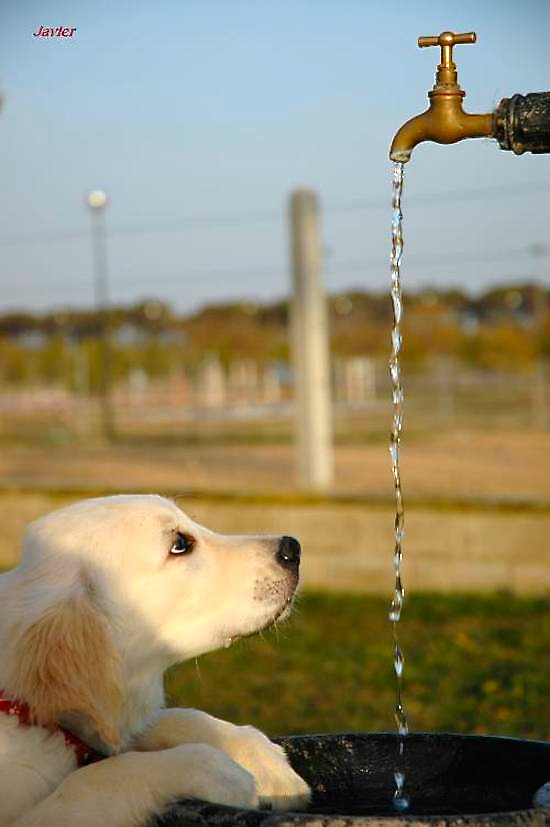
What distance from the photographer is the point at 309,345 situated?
793 cm

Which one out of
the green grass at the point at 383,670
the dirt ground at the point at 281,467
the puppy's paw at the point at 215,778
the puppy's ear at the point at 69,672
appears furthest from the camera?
the dirt ground at the point at 281,467

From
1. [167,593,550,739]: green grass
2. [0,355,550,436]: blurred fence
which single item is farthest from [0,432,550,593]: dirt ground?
[0,355,550,436]: blurred fence

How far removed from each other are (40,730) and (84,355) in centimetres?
1090

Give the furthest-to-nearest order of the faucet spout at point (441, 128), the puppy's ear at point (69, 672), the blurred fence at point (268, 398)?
the blurred fence at point (268, 398) → the faucet spout at point (441, 128) → the puppy's ear at point (69, 672)

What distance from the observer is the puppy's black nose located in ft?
10.3

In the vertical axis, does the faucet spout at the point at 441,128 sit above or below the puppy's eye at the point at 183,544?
above

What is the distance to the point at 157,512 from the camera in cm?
303

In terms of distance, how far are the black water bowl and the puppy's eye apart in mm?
493

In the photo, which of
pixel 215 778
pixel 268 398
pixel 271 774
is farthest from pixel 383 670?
pixel 268 398

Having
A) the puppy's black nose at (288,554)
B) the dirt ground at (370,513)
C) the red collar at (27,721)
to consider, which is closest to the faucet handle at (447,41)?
the puppy's black nose at (288,554)

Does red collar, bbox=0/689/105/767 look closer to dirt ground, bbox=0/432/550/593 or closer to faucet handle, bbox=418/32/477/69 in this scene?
faucet handle, bbox=418/32/477/69

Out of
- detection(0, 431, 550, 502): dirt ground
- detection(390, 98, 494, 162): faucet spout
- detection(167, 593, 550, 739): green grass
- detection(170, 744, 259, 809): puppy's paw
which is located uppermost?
detection(390, 98, 494, 162): faucet spout

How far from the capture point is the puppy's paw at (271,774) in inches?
104

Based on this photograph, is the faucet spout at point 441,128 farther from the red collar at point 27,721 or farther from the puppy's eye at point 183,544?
the red collar at point 27,721
